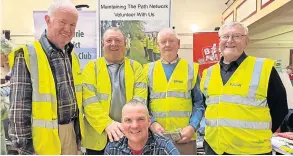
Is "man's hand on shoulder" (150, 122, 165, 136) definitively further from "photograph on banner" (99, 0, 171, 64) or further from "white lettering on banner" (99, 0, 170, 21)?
"white lettering on banner" (99, 0, 170, 21)

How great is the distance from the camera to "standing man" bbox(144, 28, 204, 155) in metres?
1.78

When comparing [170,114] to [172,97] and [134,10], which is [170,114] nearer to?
[172,97]

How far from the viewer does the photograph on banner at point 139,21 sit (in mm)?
2775

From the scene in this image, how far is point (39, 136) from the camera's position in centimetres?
129

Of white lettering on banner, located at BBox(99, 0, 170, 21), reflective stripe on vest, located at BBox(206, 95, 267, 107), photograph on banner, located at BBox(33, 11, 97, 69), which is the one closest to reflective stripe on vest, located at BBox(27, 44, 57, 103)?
reflective stripe on vest, located at BBox(206, 95, 267, 107)

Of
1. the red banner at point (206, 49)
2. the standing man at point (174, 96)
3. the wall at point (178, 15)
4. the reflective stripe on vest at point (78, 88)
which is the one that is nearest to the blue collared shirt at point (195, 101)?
the standing man at point (174, 96)

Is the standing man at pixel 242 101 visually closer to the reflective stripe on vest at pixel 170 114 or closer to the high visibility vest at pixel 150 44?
the reflective stripe on vest at pixel 170 114

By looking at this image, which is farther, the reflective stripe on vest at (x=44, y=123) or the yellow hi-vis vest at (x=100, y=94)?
the yellow hi-vis vest at (x=100, y=94)

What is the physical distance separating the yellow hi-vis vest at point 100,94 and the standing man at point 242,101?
15.8 inches

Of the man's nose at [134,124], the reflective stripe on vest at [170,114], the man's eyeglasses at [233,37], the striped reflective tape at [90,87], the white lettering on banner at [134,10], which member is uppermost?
the white lettering on banner at [134,10]

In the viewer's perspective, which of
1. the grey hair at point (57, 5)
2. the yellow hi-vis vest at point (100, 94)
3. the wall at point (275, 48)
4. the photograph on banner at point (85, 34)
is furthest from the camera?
the wall at point (275, 48)

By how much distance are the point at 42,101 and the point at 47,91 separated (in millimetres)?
45

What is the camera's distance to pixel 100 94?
1.63 meters

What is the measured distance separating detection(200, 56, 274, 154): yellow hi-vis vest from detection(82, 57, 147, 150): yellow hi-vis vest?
0.43 meters
